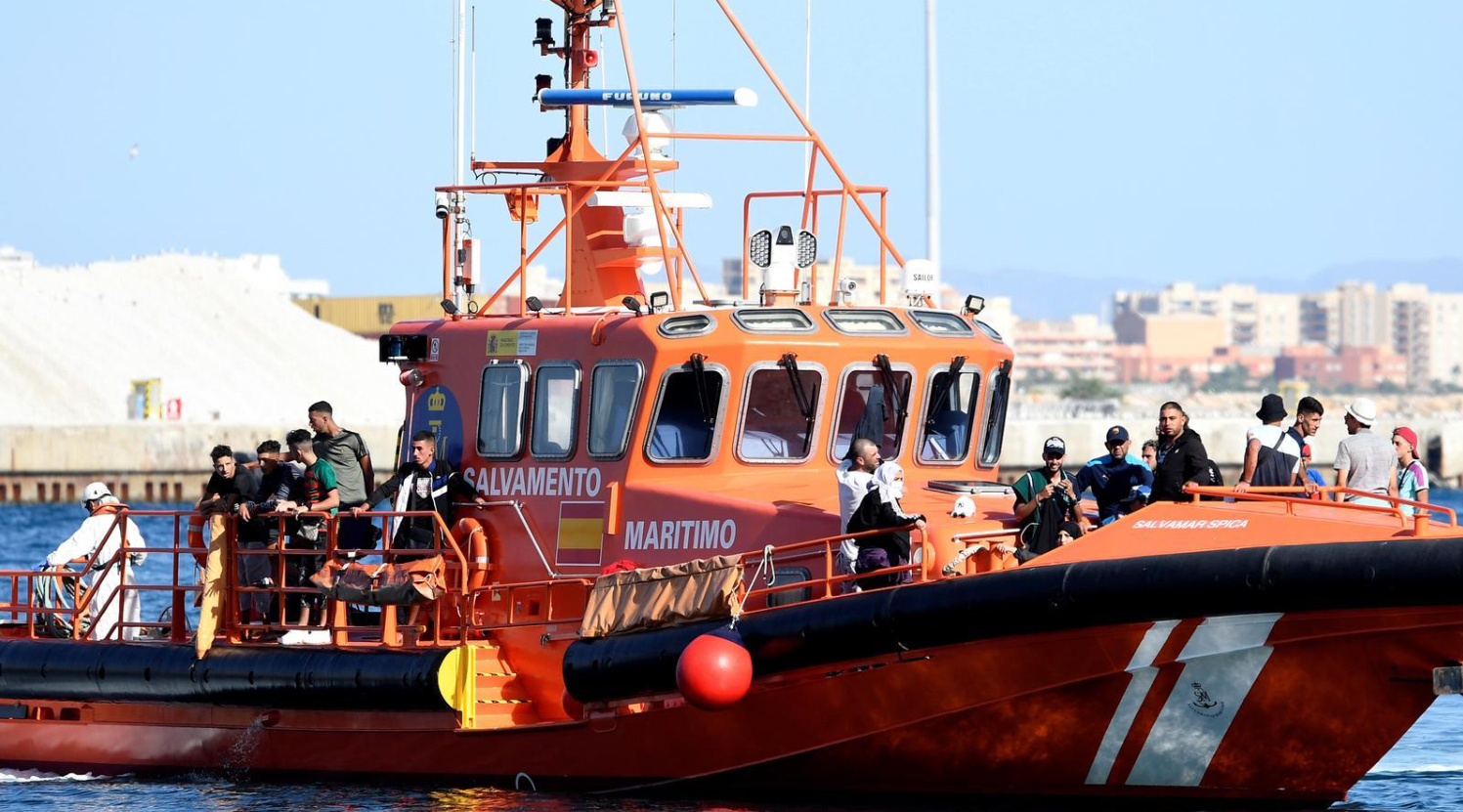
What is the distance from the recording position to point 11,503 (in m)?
49.8

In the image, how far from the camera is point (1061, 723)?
32.5ft

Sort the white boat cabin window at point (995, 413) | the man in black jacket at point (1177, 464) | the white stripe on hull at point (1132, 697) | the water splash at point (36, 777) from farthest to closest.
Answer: the water splash at point (36, 777)
the white boat cabin window at point (995, 413)
the man in black jacket at point (1177, 464)
the white stripe on hull at point (1132, 697)

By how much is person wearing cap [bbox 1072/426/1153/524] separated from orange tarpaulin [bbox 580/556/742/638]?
Result: 1957mm

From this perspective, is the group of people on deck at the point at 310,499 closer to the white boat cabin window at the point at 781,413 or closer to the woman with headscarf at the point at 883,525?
the white boat cabin window at the point at 781,413

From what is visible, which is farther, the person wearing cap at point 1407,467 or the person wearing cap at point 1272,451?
the person wearing cap at point 1407,467

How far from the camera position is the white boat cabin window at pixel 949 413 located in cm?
1156

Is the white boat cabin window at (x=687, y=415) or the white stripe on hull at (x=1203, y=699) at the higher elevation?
the white boat cabin window at (x=687, y=415)

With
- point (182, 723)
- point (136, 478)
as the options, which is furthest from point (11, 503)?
point (182, 723)

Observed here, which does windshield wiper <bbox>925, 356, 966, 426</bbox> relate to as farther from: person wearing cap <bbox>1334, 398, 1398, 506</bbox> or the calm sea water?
the calm sea water

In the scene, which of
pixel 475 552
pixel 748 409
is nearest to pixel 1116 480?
pixel 748 409

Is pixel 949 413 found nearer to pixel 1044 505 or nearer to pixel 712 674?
pixel 1044 505

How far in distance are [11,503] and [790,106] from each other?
135 feet

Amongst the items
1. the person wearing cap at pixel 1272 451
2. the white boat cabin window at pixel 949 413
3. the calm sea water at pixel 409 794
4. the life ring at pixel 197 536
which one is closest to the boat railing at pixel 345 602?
the life ring at pixel 197 536

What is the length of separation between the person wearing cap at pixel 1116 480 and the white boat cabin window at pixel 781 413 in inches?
57.1
